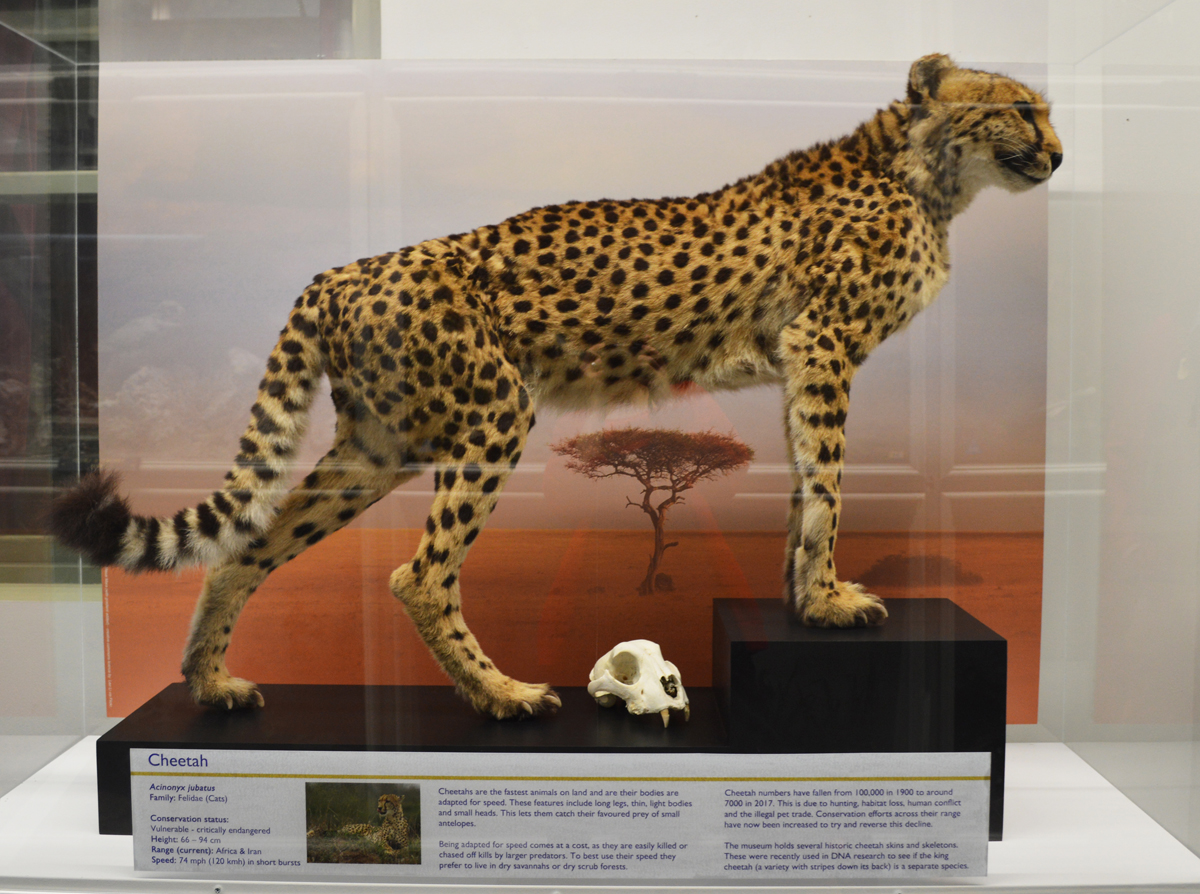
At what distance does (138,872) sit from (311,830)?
36cm

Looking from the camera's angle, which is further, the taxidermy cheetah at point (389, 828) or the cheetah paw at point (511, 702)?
the cheetah paw at point (511, 702)

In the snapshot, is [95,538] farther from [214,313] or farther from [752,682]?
[752,682]

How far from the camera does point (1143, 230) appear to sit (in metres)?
1.88

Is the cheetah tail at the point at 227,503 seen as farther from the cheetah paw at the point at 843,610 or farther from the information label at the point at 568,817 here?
the cheetah paw at the point at 843,610

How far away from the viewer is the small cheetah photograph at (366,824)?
1744 millimetres

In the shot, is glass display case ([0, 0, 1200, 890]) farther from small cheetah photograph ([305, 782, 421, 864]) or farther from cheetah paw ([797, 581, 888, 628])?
small cheetah photograph ([305, 782, 421, 864])

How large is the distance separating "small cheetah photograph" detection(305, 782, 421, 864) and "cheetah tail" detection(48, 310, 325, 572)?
569mm

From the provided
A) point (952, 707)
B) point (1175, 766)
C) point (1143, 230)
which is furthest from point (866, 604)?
point (1143, 230)

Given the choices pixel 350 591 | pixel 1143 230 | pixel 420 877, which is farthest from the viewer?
pixel 350 591

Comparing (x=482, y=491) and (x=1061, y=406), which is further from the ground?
(x=1061, y=406)

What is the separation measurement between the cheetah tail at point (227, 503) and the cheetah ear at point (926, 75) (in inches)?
55.8

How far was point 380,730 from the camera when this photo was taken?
1842mm

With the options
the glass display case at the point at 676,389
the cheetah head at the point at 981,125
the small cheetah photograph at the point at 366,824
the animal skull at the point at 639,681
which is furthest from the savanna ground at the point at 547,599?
the cheetah head at the point at 981,125

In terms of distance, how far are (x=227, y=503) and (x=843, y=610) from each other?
1.36m
